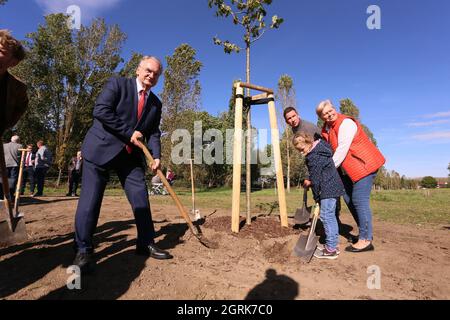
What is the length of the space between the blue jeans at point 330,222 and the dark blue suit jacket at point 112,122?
2481mm

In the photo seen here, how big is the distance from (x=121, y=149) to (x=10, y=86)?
1.09 metres

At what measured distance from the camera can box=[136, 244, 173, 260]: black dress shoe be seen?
333cm

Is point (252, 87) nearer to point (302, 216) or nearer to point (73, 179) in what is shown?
point (302, 216)

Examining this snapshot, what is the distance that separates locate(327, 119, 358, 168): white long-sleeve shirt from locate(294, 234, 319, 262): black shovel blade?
101 centimetres

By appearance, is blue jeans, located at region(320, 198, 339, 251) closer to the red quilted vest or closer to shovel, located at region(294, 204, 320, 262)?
shovel, located at region(294, 204, 320, 262)

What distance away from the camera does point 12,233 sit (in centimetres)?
390

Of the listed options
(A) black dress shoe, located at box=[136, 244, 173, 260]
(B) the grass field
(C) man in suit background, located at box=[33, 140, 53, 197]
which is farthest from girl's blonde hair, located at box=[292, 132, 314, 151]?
(C) man in suit background, located at box=[33, 140, 53, 197]

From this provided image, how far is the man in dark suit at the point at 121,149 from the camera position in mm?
3000

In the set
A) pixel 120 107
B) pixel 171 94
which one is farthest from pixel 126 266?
pixel 171 94

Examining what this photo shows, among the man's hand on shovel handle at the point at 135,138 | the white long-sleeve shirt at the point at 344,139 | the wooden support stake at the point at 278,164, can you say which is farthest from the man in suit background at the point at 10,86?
the white long-sleeve shirt at the point at 344,139

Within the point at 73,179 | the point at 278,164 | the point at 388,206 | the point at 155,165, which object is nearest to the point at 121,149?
the point at 155,165

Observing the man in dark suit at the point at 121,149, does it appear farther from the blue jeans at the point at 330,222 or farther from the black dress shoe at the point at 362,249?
the black dress shoe at the point at 362,249
